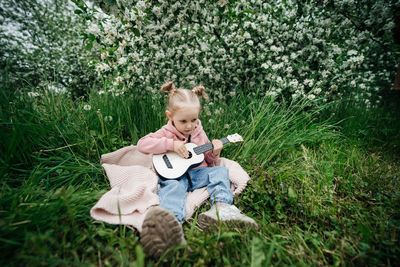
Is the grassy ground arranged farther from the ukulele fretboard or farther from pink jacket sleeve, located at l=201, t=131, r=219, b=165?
the ukulele fretboard

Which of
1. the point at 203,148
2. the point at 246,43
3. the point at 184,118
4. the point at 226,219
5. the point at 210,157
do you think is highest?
the point at 246,43

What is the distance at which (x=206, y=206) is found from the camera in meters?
1.77

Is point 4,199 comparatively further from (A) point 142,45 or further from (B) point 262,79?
(B) point 262,79

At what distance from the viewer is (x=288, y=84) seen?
299 centimetres

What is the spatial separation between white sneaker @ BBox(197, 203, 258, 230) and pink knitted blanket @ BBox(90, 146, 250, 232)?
0.18 meters

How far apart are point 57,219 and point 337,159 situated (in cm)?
280

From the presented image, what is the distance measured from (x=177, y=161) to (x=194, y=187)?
311 millimetres

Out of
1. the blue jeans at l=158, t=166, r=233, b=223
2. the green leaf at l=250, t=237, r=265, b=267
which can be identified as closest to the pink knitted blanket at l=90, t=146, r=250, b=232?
the blue jeans at l=158, t=166, r=233, b=223

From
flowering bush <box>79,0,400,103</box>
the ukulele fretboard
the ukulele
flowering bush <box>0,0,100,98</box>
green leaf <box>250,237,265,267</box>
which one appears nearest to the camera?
green leaf <box>250,237,265,267</box>

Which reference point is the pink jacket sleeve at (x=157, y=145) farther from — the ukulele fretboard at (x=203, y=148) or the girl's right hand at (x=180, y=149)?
the ukulele fretboard at (x=203, y=148)

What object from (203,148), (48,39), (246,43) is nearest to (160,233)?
(203,148)

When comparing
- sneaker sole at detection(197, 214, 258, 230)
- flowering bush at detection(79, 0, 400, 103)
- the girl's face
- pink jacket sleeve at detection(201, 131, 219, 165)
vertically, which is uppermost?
flowering bush at detection(79, 0, 400, 103)

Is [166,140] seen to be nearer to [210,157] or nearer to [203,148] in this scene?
[203,148]

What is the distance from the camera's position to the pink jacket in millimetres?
1834
